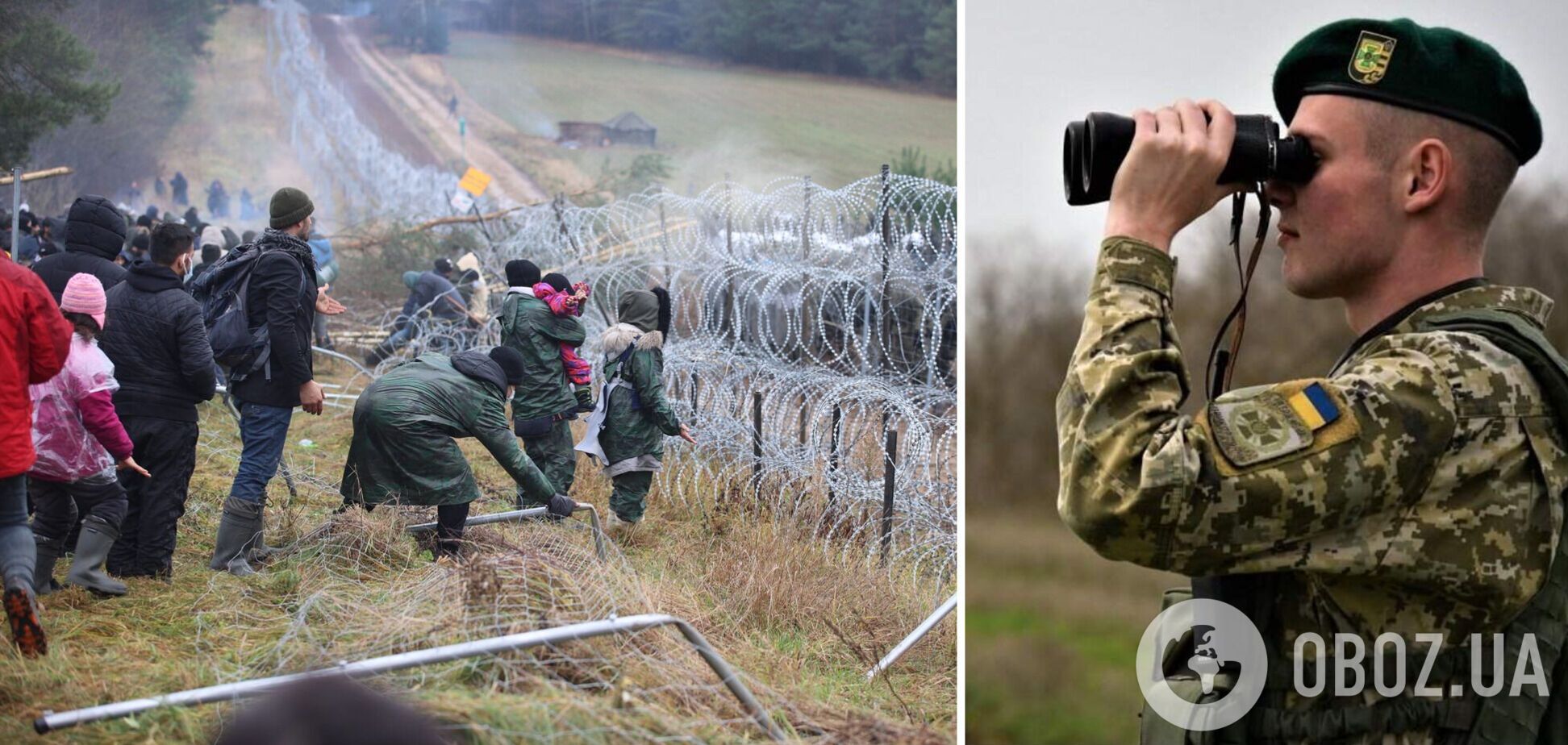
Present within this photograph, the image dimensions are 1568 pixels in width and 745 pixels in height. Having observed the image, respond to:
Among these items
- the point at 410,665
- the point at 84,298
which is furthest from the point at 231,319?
the point at 410,665

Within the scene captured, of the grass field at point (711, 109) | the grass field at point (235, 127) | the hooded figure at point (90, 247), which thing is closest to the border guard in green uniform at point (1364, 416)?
the hooded figure at point (90, 247)

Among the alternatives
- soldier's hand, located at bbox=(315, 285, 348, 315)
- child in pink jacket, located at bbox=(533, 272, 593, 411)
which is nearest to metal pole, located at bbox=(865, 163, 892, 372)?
child in pink jacket, located at bbox=(533, 272, 593, 411)

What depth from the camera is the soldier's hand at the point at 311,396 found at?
4.11 metres

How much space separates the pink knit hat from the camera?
11.9 ft

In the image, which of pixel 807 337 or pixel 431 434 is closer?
pixel 431 434

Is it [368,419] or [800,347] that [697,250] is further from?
[368,419]

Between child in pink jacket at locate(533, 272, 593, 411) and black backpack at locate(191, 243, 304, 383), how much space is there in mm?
1382

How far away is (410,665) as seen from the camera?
240 cm

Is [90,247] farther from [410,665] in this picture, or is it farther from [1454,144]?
[1454,144]

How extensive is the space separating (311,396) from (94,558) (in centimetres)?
82

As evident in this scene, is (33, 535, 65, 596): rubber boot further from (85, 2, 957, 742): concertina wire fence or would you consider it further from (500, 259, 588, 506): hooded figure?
(500, 259, 588, 506): hooded figure

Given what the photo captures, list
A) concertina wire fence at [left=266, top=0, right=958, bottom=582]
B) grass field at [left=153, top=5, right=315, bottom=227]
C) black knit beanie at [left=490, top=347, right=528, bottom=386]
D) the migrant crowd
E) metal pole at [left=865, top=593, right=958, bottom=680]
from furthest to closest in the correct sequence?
grass field at [left=153, top=5, right=315, bottom=227] → concertina wire fence at [left=266, top=0, right=958, bottom=582] → black knit beanie at [left=490, top=347, right=528, bottom=386] → metal pole at [left=865, top=593, right=958, bottom=680] → the migrant crowd

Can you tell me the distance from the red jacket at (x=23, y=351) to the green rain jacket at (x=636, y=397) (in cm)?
200

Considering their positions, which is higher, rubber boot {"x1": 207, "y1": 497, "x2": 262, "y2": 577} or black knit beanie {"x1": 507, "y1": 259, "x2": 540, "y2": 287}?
black knit beanie {"x1": 507, "y1": 259, "x2": 540, "y2": 287}
